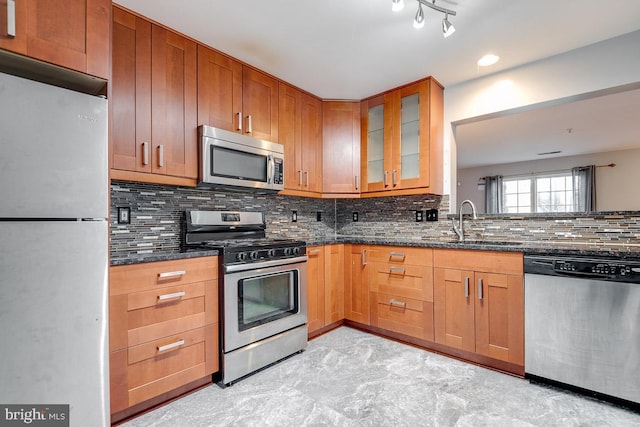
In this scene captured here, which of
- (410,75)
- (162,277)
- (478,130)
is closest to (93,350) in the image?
(162,277)

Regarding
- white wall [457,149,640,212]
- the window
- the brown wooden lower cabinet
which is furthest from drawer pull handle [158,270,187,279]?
the window

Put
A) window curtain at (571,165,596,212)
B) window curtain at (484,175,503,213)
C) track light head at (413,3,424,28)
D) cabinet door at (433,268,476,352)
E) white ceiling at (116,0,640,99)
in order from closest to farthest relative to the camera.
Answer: track light head at (413,3,424,28), white ceiling at (116,0,640,99), cabinet door at (433,268,476,352), window curtain at (571,165,596,212), window curtain at (484,175,503,213)

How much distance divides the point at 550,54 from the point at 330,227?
254 cm

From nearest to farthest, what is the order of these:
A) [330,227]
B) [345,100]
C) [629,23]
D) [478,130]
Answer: [629,23]
[345,100]
[330,227]
[478,130]

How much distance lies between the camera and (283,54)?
2393 millimetres

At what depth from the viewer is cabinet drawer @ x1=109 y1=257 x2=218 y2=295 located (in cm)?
162

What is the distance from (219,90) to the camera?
92.2 inches

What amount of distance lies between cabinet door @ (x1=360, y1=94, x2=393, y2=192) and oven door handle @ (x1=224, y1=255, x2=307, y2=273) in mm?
1121

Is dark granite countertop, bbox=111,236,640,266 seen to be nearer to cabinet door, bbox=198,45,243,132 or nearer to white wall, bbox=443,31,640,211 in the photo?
white wall, bbox=443,31,640,211

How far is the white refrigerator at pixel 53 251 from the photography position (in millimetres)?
1159

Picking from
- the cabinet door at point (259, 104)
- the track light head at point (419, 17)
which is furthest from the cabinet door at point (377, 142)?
the track light head at point (419, 17)

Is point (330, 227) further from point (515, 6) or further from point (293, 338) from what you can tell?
point (515, 6)

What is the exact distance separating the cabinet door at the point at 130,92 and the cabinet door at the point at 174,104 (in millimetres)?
44

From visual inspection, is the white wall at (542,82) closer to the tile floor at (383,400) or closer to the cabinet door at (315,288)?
Result: the cabinet door at (315,288)
